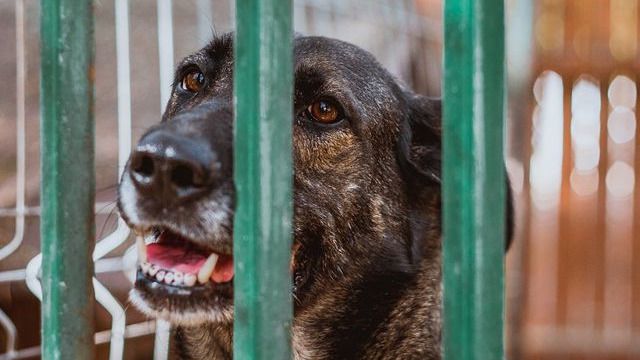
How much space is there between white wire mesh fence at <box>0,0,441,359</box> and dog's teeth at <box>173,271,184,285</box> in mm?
399

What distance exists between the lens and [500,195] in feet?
3.38

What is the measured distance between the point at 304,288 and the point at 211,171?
0.58 meters

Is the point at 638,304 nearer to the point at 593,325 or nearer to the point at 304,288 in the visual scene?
the point at 593,325

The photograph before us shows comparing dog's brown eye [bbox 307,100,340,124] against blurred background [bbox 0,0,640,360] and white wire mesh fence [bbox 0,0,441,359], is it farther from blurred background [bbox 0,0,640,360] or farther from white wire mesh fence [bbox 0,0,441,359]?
blurred background [bbox 0,0,640,360]

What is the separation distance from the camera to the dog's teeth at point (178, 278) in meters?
1.69

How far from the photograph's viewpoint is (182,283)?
169 cm

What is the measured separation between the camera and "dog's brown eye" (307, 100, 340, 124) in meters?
2.12

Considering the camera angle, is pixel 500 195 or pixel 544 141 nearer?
pixel 500 195

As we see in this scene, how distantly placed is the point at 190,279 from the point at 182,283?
31 millimetres

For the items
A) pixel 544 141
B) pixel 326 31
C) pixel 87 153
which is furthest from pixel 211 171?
pixel 544 141

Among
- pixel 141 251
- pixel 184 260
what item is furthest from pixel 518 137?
pixel 141 251

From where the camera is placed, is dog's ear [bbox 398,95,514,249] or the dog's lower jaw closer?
the dog's lower jaw

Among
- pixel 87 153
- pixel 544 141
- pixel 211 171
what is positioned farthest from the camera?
pixel 544 141

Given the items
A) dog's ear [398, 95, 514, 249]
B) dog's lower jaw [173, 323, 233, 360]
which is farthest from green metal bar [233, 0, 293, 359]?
dog's ear [398, 95, 514, 249]
